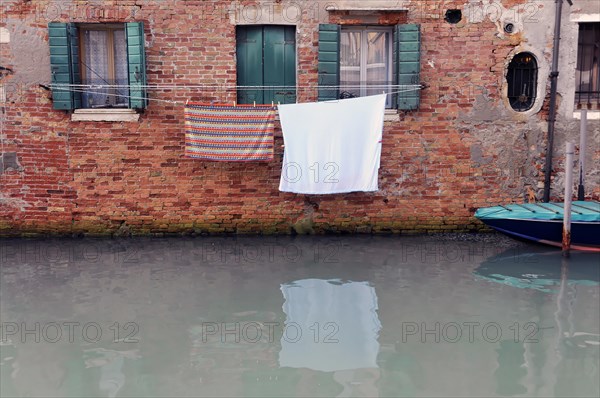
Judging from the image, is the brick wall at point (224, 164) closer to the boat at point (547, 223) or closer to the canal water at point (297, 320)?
the canal water at point (297, 320)

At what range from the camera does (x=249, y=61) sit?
283 inches

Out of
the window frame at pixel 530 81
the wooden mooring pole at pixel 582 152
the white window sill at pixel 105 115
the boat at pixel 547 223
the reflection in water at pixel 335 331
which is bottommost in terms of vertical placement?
the reflection in water at pixel 335 331

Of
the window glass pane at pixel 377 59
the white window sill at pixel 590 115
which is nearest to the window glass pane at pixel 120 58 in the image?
the window glass pane at pixel 377 59

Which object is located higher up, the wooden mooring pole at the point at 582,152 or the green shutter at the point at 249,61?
the green shutter at the point at 249,61

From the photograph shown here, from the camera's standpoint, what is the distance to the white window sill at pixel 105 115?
23.3 ft

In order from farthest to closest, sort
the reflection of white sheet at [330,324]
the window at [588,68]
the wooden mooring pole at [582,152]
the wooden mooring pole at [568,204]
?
the window at [588,68] → the wooden mooring pole at [582,152] → the wooden mooring pole at [568,204] → the reflection of white sheet at [330,324]

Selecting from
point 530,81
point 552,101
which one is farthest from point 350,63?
point 552,101

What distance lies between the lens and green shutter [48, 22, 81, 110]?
686 cm

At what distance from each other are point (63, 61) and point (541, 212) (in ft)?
20.0

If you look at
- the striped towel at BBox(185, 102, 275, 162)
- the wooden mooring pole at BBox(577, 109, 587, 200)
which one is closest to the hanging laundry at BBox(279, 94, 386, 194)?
the striped towel at BBox(185, 102, 275, 162)

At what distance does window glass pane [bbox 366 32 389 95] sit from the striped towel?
→ 149cm

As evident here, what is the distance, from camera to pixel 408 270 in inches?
234

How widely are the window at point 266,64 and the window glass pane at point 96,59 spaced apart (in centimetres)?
173

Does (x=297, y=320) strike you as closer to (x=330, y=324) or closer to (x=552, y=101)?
(x=330, y=324)
